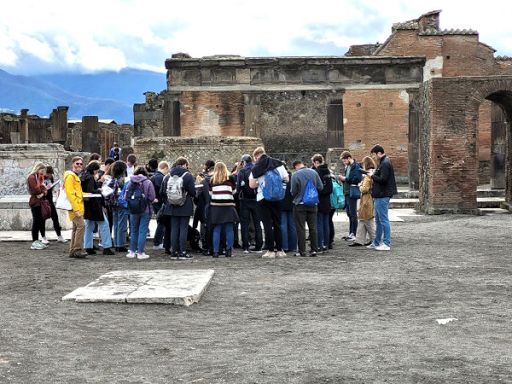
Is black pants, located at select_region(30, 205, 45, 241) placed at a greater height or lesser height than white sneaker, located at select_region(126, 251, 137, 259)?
greater

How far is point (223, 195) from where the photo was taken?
1276cm

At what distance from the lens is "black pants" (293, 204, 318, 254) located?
12766mm

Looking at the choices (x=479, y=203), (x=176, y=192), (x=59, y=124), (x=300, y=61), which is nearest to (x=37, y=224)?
(x=176, y=192)

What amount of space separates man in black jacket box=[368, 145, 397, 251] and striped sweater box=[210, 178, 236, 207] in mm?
2453

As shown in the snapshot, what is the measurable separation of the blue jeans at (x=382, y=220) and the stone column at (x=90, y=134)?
24986 mm

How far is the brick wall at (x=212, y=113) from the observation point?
31516 mm

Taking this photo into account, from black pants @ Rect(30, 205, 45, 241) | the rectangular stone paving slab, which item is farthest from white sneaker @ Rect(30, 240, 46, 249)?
the rectangular stone paving slab

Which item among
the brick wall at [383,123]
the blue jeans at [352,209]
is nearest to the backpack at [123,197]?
the blue jeans at [352,209]

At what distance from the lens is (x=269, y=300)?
29.8ft

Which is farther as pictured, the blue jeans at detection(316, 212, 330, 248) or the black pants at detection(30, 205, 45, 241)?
the black pants at detection(30, 205, 45, 241)

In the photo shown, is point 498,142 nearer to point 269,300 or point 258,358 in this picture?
point 269,300

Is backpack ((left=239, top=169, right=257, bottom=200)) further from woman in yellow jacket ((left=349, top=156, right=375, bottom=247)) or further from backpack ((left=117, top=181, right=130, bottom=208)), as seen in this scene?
woman in yellow jacket ((left=349, top=156, right=375, bottom=247))

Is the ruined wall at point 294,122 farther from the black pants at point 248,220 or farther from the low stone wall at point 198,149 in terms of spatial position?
the black pants at point 248,220

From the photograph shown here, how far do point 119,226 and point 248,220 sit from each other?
85.9 inches
